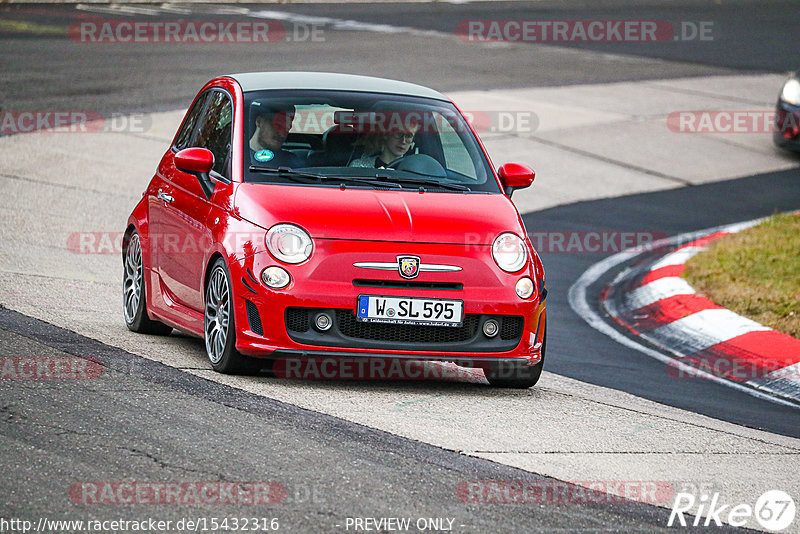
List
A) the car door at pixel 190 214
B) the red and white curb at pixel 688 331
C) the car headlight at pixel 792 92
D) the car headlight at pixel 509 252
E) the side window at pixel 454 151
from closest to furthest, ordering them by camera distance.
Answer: the car headlight at pixel 509 252 → the car door at pixel 190 214 → the side window at pixel 454 151 → the red and white curb at pixel 688 331 → the car headlight at pixel 792 92

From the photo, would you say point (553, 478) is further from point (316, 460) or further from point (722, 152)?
point (722, 152)

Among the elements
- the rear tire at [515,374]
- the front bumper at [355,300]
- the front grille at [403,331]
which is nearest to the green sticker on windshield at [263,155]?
the front bumper at [355,300]

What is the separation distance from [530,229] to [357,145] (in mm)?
5997

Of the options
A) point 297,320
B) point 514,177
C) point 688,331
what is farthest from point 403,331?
point 688,331

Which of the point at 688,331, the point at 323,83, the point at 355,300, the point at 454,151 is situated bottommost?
the point at 688,331

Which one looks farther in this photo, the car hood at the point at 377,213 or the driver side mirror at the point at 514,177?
the driver side mirror at the point at 514,177

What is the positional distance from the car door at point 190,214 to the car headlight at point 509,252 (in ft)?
5.08

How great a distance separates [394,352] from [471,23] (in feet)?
79.9

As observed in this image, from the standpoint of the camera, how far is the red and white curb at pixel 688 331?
8.88m

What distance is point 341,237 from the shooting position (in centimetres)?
695

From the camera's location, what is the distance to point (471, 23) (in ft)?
100

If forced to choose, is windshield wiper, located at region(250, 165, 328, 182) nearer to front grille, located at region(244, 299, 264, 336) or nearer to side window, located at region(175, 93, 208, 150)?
front grille, located at region(244, 299, 264, 336)

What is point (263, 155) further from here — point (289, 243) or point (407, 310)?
point (407, 310)

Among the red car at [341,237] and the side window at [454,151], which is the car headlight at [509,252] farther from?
the side window at [454,151]
